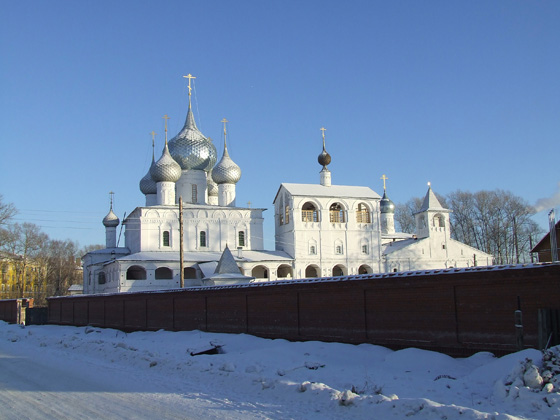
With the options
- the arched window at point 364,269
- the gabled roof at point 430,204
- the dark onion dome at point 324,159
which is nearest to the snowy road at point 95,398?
the arched window at point 364,269

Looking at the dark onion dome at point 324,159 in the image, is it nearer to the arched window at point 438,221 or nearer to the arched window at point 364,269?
the arched window at point 364,269

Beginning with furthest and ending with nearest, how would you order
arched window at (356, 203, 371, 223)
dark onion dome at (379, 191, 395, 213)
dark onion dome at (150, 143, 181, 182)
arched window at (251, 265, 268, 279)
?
dark onion dome at (379, 191, 395, 213) → arched window at (356, 203, 371, 223) → arched window at (251, 265, 268, 279) → dark onion dome at (150, 143, 181, 182)

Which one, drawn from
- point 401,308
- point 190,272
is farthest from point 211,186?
point 401,308

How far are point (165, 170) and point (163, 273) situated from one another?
7274 millimetres

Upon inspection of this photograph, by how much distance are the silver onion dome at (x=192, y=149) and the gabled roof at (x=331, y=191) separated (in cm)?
609

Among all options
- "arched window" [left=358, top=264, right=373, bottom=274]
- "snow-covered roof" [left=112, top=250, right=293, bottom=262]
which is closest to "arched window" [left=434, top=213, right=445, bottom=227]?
"arched window" [left=358, top=264, right=373, bottom=274]

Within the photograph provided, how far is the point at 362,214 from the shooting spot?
1752 inches

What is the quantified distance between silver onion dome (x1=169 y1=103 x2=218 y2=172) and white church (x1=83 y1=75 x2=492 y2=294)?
0.25 ft

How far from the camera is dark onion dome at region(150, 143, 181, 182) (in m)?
42.1

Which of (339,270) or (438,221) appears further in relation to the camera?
(438,221)

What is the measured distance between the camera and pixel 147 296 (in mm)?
21656

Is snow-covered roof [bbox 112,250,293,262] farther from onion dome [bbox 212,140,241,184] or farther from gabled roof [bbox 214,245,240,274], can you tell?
onion dome [bbox 212,140,241,184]

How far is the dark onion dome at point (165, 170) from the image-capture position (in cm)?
4206

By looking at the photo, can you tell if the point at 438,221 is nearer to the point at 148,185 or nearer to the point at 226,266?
the point at 226,266
